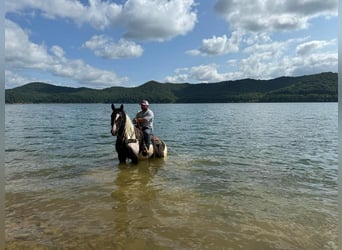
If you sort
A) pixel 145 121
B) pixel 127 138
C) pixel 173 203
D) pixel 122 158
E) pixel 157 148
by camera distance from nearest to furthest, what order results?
pixel 173 203, pixel 127 138, pixel 122 158, pixel 145 121, pixel 157 148

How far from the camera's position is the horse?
11476 millimetres

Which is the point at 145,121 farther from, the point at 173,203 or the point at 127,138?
the point at 173,203

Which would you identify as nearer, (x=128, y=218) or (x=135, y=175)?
(x=128, y=218)

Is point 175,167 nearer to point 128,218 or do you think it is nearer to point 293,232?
point 128,218

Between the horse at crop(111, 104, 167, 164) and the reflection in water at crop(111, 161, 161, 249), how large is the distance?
2.69 ft

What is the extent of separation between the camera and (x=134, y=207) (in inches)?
304

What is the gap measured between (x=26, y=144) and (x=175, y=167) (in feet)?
38.4

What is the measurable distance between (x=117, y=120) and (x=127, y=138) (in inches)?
41.9

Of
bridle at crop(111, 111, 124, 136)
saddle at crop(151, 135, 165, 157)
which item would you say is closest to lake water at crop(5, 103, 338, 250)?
saddle at crop(151, 135, 165, 157)

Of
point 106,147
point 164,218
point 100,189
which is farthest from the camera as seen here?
point 106,147

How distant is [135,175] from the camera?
11281 mm

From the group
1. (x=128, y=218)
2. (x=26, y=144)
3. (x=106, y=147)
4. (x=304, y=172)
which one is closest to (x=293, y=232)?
(x=128, y=218)

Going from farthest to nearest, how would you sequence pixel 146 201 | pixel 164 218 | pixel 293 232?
1. pixel 146 201
2. pixel 164 218
3. pixel 293 232

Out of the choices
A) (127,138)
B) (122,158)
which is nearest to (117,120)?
(127,138)
